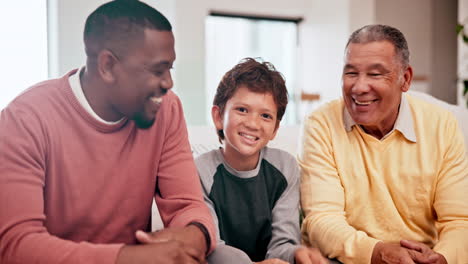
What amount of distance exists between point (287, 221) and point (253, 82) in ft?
1.03

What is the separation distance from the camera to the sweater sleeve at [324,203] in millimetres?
1025

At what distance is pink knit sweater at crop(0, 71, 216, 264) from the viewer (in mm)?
629

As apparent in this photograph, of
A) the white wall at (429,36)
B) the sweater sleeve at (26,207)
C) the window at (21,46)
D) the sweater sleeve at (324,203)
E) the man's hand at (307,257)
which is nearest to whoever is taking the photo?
the sweater sleeve at (26,207)

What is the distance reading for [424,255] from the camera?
3.25 feet

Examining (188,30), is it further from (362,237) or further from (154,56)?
(362,237)

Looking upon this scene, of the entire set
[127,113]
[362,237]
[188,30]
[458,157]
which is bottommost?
[362,237]

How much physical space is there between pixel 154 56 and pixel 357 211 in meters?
0.69

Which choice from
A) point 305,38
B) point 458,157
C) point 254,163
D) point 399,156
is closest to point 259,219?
point 254,163

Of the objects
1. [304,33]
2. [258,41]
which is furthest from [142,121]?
[304,33]

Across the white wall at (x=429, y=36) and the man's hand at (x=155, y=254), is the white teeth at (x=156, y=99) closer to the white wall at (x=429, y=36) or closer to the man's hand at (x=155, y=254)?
the man's hand at (x=155, y=254)

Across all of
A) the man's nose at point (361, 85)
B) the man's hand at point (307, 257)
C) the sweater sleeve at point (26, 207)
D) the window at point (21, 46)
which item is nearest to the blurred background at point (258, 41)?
the window at point (21, 46)

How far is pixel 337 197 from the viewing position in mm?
1111

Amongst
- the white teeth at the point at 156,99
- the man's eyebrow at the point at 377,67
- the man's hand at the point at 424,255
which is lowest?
the man's hand at the point at 424,255

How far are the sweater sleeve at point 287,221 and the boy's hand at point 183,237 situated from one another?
281 millimetres
